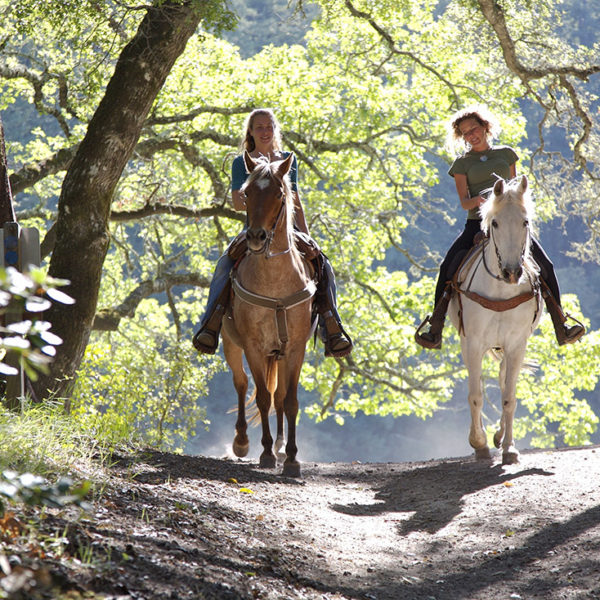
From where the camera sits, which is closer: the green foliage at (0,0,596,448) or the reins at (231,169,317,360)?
the reins at (231,169,317,360)

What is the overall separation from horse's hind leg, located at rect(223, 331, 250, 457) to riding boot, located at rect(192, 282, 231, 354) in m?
0.83

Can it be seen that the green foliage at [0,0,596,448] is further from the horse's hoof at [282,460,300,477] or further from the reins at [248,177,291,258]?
the reins at [248,177,291,258]

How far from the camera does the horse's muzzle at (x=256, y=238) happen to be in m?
6.13

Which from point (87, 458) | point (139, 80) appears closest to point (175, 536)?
point (87, 458)

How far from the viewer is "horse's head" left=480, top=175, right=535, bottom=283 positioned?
661 cm

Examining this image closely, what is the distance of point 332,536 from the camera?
515cm

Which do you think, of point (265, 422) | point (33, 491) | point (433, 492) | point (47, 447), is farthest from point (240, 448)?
point (33, 491)

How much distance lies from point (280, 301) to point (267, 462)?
1674 millimetres

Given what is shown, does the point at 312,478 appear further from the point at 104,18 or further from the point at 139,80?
the point at 104,18

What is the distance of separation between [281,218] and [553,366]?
56.7 ft

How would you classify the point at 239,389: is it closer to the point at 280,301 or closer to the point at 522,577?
the point at 280,301

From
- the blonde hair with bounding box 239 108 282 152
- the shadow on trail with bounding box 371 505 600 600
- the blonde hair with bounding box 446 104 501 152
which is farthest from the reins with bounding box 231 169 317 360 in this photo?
the shadow on trail with bounding box 371 505 600 600

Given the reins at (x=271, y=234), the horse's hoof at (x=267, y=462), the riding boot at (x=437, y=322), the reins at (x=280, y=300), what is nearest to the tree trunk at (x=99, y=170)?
the reins at (x=280, y=300)

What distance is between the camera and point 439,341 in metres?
8.07
